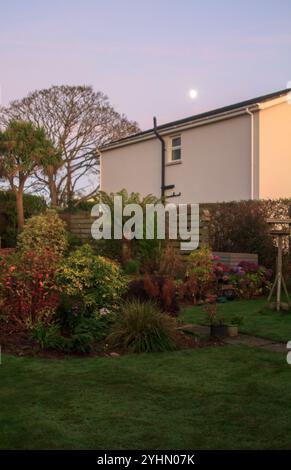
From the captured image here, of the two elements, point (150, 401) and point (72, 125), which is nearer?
point (150, 401)

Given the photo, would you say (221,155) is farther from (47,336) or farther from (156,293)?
(47,336)

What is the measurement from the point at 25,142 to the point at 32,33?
43.4ft

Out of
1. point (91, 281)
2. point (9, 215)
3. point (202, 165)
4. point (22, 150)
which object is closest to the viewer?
point (91, 281)

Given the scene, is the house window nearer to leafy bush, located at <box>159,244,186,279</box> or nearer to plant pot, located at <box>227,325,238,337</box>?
leafy bush, located at <box>159,244,186,279</box>

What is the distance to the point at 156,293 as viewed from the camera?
7926 mm

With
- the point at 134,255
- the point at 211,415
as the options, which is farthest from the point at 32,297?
the point at 134,255

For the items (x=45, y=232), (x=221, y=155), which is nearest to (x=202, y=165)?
(x=221, y=155)

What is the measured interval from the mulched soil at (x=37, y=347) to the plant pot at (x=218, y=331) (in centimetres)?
13

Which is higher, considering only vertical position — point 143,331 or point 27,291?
point 27,291

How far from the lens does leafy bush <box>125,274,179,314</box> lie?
313 inches

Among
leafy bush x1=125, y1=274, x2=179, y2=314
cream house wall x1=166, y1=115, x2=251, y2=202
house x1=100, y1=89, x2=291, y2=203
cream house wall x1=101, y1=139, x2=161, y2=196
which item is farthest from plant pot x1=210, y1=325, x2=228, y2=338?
cream house wall x1=101, y1=139, x2=161, y2=196

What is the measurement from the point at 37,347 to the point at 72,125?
91.6 feet

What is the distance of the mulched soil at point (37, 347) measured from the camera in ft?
20.6
